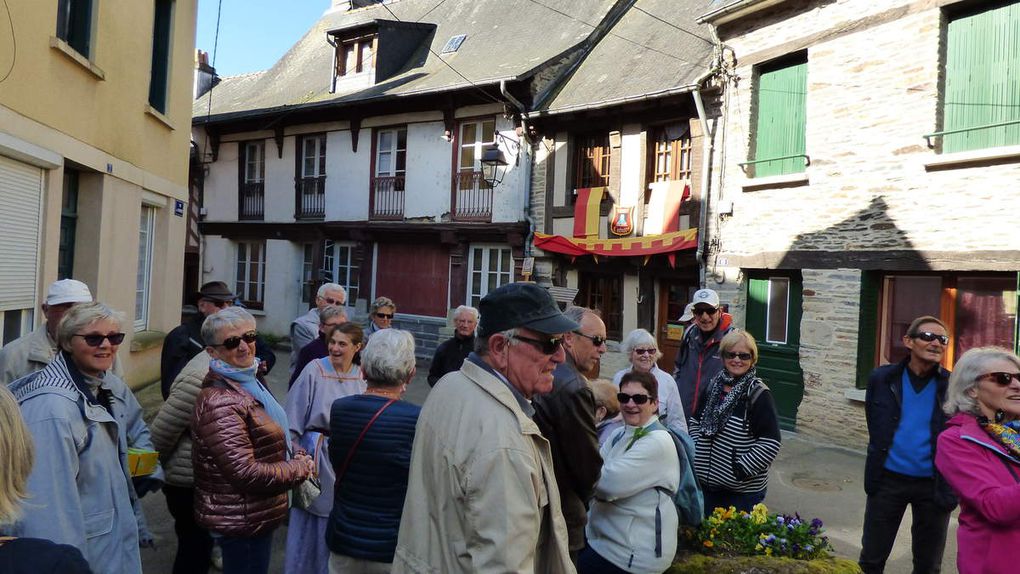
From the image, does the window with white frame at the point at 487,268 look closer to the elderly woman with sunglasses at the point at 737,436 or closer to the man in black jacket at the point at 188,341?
the man in black jacket at the point at 188,341

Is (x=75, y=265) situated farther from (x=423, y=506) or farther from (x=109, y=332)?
(x=423, y=506)

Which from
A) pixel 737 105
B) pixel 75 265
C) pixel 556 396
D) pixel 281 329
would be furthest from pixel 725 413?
pixel 281 329

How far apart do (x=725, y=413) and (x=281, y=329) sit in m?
17.4

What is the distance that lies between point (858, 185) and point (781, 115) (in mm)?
1748

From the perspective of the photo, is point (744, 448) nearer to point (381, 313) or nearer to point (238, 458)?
point (238, 458)

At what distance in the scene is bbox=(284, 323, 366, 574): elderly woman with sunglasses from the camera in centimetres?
406

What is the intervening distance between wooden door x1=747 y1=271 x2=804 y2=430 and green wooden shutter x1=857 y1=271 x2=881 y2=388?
88cm

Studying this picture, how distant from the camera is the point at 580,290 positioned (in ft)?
48.3

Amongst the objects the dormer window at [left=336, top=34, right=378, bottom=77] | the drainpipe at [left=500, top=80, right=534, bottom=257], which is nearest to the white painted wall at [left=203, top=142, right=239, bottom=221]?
the dormer window at [left=336, top=34, right=378, bottom=77]

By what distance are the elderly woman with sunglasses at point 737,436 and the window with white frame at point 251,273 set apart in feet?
58.9

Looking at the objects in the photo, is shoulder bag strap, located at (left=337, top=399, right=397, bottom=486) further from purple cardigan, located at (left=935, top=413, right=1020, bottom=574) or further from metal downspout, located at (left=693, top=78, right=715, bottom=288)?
metal downspout, located at (left=693, top=78, right=715, bottom=288)

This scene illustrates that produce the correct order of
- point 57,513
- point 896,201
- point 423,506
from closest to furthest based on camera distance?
point 423,506, point 57,513, point 896,201

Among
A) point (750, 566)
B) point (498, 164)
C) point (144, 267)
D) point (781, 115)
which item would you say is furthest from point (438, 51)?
point (750, 566)

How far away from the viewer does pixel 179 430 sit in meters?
3.69
